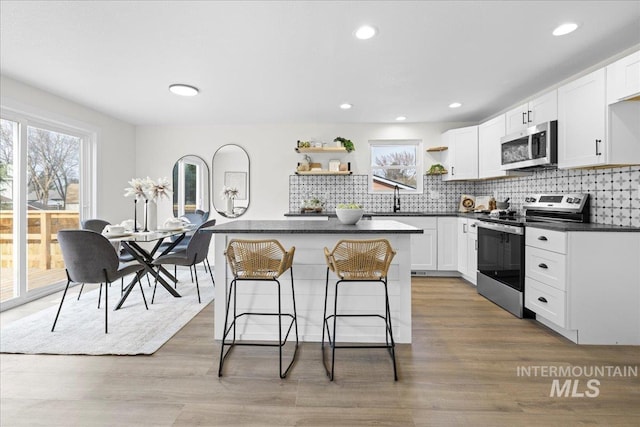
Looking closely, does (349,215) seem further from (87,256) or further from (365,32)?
(87,256)

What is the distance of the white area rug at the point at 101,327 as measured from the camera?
8.11 ft

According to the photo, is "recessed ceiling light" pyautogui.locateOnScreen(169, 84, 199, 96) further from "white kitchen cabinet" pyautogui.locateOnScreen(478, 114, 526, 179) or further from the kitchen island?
"white kitchen cabinet" pyautogui.locateOnScreen(478, 114, 526, 179)

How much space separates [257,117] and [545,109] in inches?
140

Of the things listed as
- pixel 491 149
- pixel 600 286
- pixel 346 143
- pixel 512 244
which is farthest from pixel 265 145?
pixel 600 286

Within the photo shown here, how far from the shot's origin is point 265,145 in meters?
5.33

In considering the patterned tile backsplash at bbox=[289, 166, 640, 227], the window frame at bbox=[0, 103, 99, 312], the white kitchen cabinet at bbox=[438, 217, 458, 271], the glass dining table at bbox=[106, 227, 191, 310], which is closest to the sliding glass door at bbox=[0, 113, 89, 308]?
the window frame at bbox=[0, 103, 99, 312]

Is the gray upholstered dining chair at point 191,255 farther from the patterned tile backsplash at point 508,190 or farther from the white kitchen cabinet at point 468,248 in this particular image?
the white kitchen cabinet at point 468,248

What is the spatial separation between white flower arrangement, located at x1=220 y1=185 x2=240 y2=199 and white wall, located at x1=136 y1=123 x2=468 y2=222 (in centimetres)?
16

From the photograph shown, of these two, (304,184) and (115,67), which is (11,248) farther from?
(304,184)

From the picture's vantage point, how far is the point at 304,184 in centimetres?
532

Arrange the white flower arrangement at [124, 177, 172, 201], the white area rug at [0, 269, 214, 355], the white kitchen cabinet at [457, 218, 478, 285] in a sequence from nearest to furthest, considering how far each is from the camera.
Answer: the white area rug at [0, 269, 214, 355]
the white flower arrangement at [124, 177, 172, 201]
the white kitchen cabinet at [457, 218, 478, 285]

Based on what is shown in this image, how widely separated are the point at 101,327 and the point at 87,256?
63cm

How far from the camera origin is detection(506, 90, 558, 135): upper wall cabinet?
3043mm

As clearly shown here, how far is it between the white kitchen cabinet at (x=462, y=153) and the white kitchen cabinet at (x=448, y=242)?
0.67 meters
